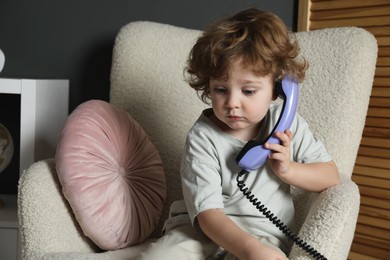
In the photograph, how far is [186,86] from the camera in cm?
183

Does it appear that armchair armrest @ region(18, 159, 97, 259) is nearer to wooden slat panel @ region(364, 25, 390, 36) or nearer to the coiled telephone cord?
the coiled telephone cord

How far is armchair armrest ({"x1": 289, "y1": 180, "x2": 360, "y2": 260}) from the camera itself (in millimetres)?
1165

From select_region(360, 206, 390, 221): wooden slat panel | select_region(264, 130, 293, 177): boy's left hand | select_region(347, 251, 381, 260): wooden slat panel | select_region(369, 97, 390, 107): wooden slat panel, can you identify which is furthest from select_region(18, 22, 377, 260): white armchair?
select_region(347, 251, 381, 260): wooden slat panel

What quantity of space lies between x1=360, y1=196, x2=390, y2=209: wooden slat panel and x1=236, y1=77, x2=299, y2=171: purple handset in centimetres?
64

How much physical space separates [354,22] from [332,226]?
35.1 inches

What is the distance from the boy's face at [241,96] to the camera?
1.25 metres

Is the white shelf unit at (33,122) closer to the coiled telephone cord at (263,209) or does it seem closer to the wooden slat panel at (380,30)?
the coiled telephone cord at (263,209)

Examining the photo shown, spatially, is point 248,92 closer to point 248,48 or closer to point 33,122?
point 248,48

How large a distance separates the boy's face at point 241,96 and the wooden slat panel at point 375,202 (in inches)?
27.2

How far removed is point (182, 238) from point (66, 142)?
40 centimetres

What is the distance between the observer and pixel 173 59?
1.86m

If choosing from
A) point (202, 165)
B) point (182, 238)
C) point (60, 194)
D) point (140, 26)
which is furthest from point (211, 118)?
point (140, 26)

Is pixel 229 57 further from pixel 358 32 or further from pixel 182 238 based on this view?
pixel 358 32

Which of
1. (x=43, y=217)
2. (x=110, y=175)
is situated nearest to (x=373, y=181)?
(x=110, y=175)
